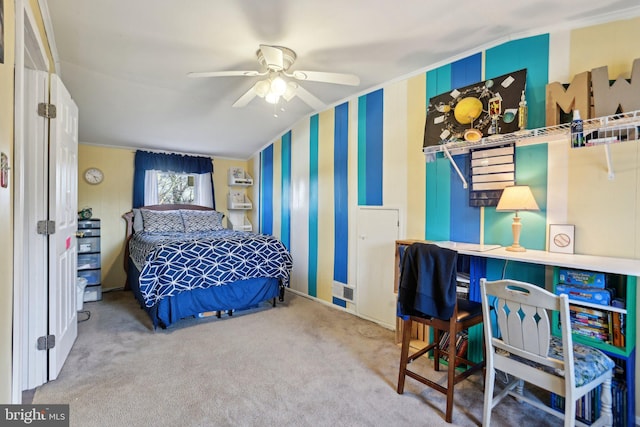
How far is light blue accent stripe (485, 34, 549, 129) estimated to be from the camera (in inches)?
83.6

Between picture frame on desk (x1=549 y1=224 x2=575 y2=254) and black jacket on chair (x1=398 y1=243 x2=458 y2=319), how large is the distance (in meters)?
0.82

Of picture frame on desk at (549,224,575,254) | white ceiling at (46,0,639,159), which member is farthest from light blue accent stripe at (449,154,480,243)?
white ceiling at (46,0,639,159)

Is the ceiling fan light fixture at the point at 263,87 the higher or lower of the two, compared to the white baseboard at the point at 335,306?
higher

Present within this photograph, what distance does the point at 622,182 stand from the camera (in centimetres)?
183

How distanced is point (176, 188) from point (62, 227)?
3.02 metres

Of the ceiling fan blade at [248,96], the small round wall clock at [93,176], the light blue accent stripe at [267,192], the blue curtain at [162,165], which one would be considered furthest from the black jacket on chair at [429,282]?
the small round wall clock at [93,176]

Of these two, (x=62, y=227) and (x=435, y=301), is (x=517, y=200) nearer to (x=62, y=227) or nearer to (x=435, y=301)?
(x=435, y=301)

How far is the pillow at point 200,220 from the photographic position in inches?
180

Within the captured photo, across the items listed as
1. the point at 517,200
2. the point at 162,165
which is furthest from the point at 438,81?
the point at 162,165

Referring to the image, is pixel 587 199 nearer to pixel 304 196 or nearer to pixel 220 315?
pixel 304 196

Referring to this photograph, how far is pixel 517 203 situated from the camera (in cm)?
204

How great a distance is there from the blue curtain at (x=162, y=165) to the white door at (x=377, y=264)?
3119 mm

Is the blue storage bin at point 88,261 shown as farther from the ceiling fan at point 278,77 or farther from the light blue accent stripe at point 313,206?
the ceiling fan at point 278,77

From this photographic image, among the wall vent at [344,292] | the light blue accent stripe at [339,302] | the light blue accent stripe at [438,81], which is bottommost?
the light blue accent stripe at [339,302]
